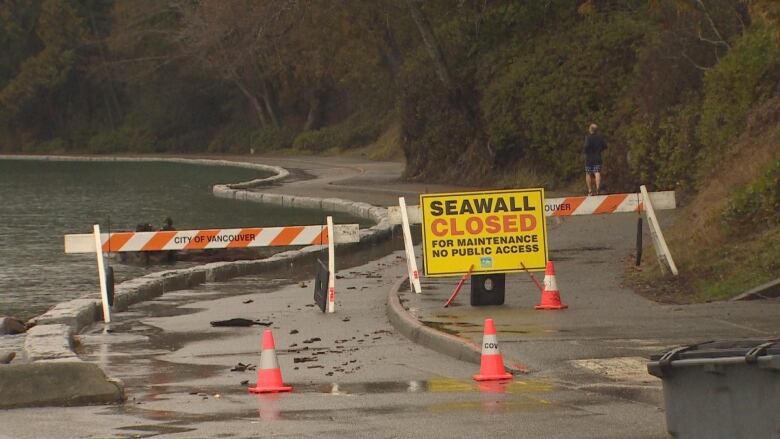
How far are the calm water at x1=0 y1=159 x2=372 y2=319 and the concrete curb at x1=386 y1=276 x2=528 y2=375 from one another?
232 inches

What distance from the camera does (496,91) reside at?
43000 millimetres

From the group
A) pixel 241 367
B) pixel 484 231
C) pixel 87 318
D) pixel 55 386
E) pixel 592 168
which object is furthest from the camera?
pixel 592 168

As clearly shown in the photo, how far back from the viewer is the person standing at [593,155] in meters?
33.4

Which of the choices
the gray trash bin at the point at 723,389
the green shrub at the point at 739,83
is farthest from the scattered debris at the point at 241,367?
the green shrub at the point at 739,83

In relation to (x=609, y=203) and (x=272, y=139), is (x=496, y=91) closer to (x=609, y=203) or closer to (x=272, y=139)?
(x=609, y=203)

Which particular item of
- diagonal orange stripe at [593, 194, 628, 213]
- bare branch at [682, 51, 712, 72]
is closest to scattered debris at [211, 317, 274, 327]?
diagonal orange stripe at [593, 194, 628, 213]

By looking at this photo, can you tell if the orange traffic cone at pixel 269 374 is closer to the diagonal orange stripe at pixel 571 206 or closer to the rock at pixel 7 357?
the rock at pixel 7 357

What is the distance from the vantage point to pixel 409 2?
43.8 metres

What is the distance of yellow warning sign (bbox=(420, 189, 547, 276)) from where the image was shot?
696 inches

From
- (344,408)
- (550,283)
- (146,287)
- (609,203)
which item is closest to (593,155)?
(609,203)

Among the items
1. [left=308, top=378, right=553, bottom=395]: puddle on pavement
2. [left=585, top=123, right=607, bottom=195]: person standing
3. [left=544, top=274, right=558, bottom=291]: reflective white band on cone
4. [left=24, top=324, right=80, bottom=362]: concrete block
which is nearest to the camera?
[left=308, top=378, right=553, bottom=395]: puddle on pavement

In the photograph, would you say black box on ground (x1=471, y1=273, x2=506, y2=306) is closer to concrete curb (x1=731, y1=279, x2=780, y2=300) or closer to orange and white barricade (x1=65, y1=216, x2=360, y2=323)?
orange and white barricade (x1=65, y1=216, x2=360, y2=323)

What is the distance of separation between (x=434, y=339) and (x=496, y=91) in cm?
2879

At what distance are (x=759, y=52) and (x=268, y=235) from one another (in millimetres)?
11289
